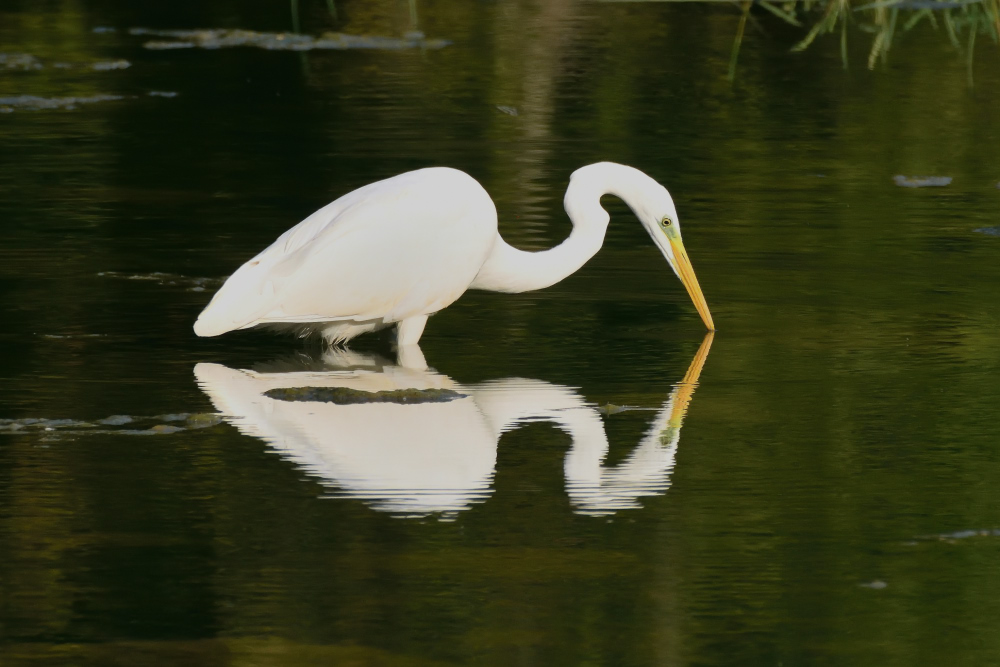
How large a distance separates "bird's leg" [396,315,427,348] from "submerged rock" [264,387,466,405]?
822 millimetres

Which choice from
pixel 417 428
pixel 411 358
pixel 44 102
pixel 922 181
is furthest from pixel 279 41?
pixel 417 428

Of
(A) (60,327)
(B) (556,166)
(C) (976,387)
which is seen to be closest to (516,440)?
(C) (976,387)

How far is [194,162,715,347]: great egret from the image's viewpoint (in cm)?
751

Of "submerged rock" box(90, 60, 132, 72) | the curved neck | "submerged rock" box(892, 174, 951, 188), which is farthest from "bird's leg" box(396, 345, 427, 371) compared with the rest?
"submerged rock" box(90, 60, 132, 72)

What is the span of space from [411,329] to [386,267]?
0.26 meters

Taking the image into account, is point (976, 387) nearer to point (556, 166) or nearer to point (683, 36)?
point (556, 166)

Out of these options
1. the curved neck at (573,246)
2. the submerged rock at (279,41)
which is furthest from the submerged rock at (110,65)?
the curved neck at (573,246)

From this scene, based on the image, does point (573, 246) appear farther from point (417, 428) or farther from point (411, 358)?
point (417, 428)

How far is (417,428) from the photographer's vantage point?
251 inches

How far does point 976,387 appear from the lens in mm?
6934

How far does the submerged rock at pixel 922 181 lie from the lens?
10.9m

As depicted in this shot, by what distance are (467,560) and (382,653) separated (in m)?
0.66

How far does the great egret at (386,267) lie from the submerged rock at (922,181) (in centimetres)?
331

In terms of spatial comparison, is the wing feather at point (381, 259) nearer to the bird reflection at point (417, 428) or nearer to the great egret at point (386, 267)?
the great egret at point (386, 267)
